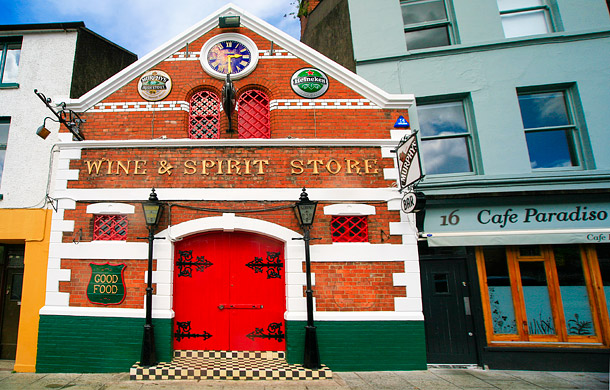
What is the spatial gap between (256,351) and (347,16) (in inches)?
329

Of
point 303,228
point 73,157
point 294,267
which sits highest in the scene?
point 73,157

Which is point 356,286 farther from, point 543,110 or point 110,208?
point 543,110

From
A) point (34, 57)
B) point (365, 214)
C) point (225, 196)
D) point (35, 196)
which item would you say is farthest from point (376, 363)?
point (34, 57)

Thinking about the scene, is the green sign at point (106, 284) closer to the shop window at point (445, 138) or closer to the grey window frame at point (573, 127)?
the shop window at point (445, 138)

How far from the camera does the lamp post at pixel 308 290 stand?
18.8 ft

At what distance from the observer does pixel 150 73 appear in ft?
23.5

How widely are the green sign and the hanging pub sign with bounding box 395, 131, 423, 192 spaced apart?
18.7 ft

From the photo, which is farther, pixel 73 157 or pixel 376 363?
pixel 73 157

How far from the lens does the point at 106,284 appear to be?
6.23 metres

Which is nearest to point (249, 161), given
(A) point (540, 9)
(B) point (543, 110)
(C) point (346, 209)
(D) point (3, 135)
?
(C) point (346, 209)

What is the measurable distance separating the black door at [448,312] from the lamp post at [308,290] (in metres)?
2.42

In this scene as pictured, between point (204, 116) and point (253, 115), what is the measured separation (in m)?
1.09

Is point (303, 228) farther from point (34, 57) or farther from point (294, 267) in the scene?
point (34, 57)

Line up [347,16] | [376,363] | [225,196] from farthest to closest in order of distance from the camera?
[347,16]
[225,196]
[376,363]
